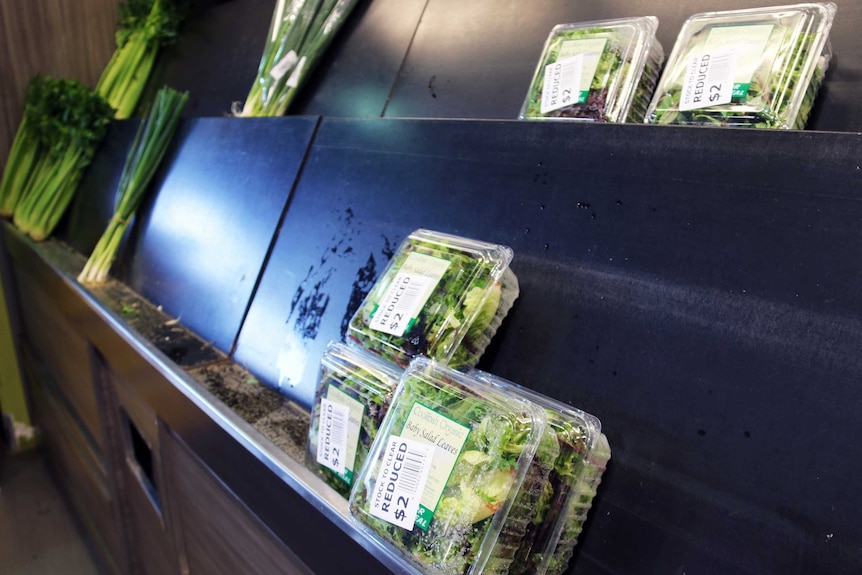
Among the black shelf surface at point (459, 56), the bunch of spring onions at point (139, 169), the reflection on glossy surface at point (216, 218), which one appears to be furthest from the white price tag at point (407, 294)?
the bunch of spring onions at point (139, 169)

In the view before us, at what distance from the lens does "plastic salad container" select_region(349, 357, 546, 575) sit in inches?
24.4

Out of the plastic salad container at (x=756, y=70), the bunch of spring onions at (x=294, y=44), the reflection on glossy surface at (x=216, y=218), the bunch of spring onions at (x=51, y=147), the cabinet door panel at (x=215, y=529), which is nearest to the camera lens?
the plastic salad container at (x=756, y=70)

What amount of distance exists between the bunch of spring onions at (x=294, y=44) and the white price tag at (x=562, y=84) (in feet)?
3.08

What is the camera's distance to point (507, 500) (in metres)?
Answer: 0.62

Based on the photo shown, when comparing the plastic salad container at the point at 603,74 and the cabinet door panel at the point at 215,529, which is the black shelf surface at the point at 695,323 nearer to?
the plastic salad container at the point at 603,74

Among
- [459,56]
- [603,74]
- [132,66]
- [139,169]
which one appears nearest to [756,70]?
[603,74]

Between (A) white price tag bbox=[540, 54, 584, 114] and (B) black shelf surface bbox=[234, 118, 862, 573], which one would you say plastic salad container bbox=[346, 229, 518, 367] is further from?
(A) white price tag bbox=[540, 54, 584, 114]

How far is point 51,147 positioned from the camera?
2.75 meters

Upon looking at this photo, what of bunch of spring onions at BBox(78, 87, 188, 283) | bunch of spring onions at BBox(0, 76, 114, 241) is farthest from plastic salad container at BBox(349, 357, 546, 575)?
bunch of spring onions at BBox(0, 76, 114, 241)

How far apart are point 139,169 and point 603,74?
166 centimetres

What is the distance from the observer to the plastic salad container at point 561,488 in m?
0.66

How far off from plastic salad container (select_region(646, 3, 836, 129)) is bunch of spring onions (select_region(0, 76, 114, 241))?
8.14 feet

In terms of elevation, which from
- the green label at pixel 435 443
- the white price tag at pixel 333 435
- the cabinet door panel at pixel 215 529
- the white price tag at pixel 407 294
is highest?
the white price tag at pixel 407 294

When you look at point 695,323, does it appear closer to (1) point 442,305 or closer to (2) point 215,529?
(1) point 442,305
